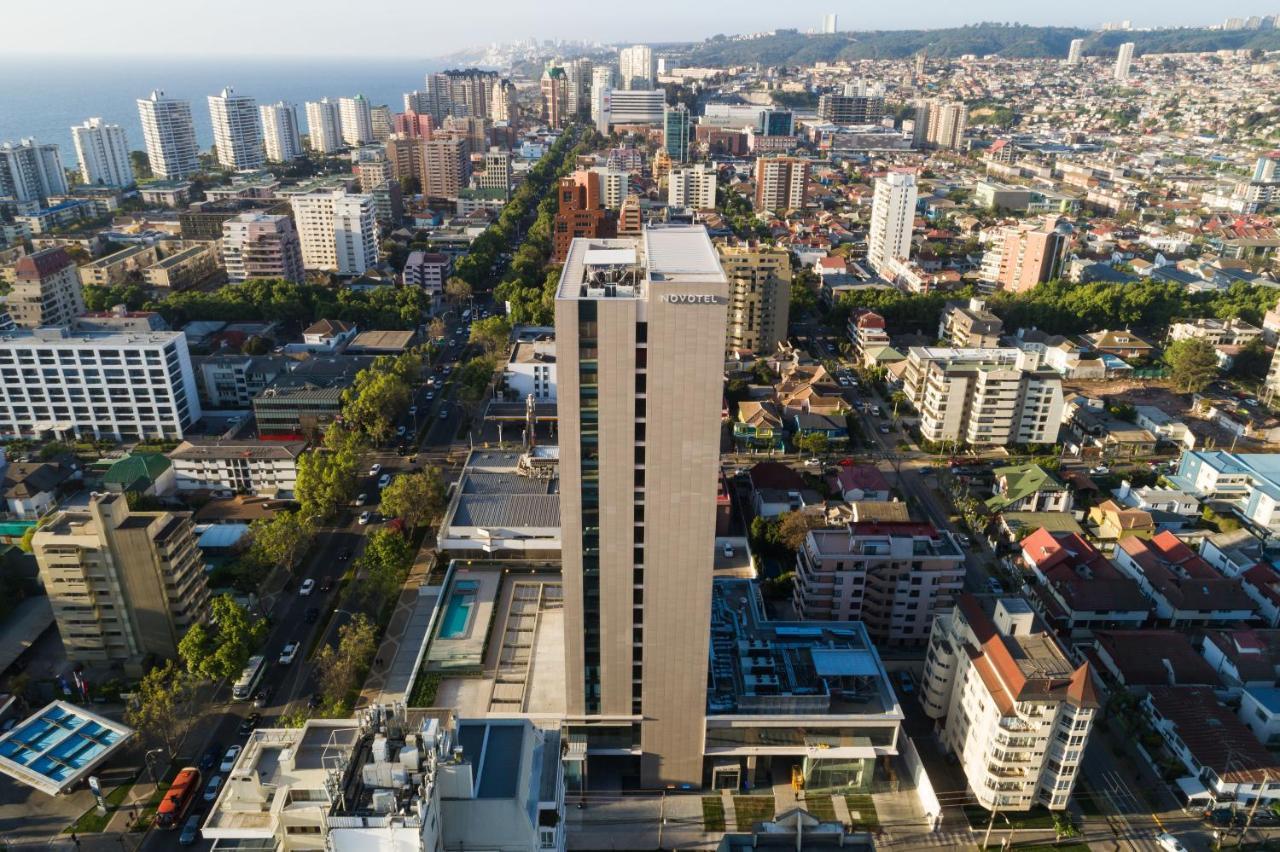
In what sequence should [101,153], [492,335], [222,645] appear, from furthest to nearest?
[101,153]
[492,335]
[222,645]

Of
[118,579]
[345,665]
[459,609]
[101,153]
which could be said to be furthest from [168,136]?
[345,665]

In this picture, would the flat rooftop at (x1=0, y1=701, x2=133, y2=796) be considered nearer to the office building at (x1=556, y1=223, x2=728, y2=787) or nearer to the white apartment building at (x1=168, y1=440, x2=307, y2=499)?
the office building at (x1=556, y1=223, x2=728, y2=787)

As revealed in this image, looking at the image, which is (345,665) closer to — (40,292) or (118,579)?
(118,579)

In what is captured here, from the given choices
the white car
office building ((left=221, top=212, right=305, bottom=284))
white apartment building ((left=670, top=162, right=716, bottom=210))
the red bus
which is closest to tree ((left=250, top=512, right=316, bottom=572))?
the white car

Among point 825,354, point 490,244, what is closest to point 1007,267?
point 825,354

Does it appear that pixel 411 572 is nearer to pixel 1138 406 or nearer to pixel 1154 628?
pixel 1154 628

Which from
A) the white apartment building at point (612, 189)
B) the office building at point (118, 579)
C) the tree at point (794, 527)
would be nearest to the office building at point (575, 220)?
the white apartment building at point (612, 189)
